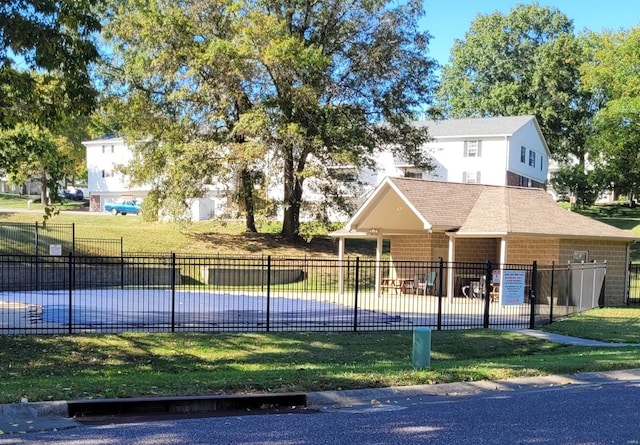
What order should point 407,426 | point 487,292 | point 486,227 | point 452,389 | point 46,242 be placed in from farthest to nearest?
point 46,242 → point 486,227 → point 487,292 → point 452,389 → point 407,426

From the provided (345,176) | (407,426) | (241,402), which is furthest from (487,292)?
(345,176)

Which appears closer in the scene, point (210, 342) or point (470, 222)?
point (210, 342)

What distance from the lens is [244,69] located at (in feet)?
116

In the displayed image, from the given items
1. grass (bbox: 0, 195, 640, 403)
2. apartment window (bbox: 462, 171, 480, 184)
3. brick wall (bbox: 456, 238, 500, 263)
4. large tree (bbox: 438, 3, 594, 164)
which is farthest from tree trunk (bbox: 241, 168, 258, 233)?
large tree (bbox: 438, 3, 594, 164)

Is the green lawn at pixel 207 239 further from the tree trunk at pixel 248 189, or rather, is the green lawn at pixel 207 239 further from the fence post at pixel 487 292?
the fence post at pixel 487 292

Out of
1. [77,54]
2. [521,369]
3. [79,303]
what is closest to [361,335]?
[521,369]

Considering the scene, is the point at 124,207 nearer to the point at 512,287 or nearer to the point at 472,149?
the point at 472,149

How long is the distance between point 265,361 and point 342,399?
4.46 m

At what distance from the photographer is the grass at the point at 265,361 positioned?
9.37m

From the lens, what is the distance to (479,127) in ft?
179

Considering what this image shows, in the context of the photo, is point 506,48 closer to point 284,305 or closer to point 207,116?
point 207,116

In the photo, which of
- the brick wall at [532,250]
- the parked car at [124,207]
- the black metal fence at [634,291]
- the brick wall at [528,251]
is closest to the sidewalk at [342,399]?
the brick wall at [528,251]

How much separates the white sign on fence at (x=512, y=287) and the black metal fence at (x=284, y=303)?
0.09 feet

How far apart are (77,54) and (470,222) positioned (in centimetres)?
1741
